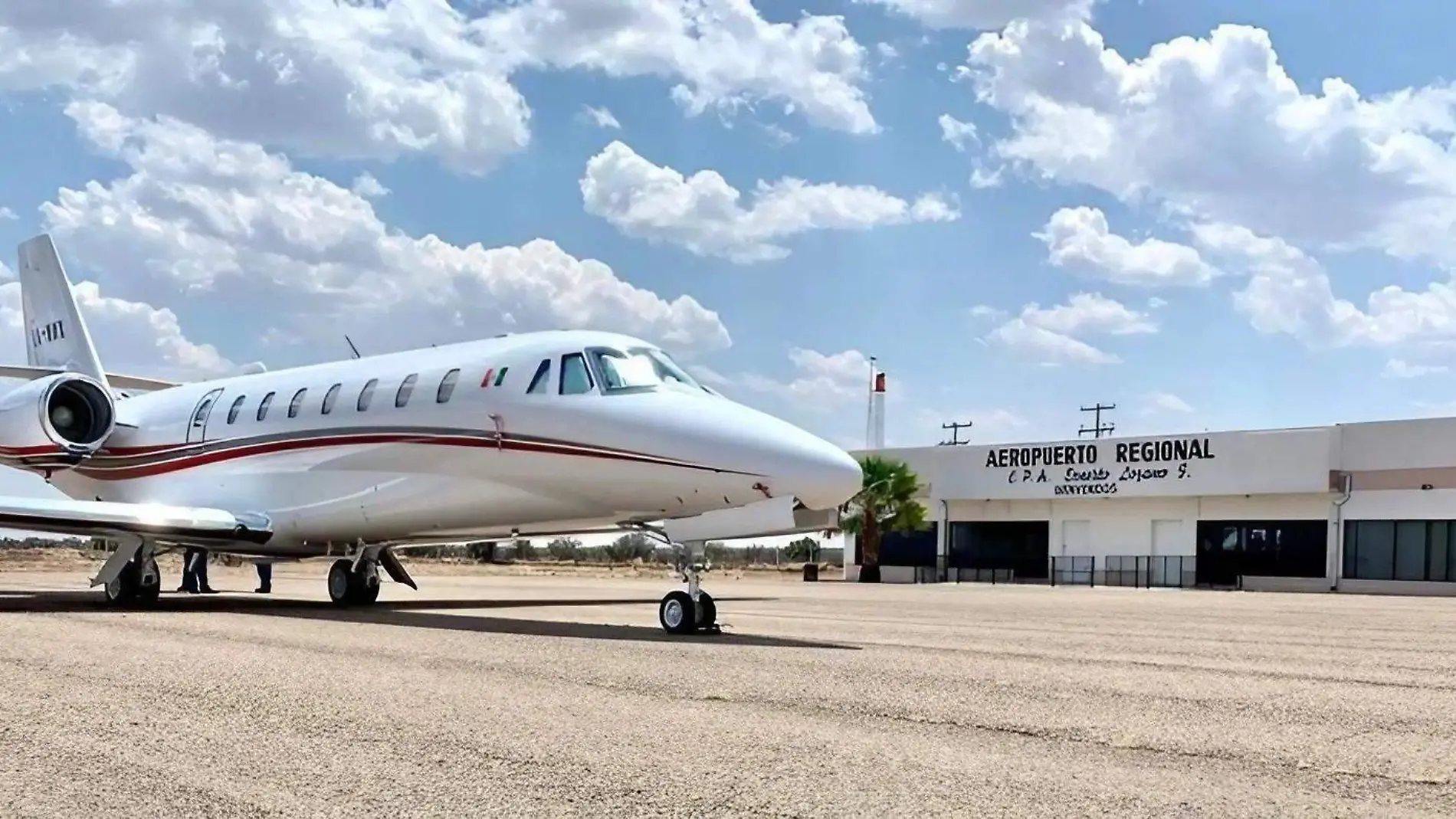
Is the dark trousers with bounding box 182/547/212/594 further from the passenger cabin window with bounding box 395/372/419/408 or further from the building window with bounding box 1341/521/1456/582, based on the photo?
the building window with bounding box 1341/521/1456/582

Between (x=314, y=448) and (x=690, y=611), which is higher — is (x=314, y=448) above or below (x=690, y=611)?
above

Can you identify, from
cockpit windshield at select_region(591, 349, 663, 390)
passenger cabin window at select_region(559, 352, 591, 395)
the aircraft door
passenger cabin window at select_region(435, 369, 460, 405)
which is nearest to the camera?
cockpit windshield at select_region(591, 349, 663, 390)

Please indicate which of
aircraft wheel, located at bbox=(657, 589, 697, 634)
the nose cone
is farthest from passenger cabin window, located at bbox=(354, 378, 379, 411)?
the nose cone

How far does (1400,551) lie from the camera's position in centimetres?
4222

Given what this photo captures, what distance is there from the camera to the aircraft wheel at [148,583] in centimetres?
1827

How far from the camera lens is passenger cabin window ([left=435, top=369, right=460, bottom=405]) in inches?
620

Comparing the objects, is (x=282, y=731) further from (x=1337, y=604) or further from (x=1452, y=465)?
(x=1452, y=465)

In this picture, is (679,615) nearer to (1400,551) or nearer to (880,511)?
(1400,551)

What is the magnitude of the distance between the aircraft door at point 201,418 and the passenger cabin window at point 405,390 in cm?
495

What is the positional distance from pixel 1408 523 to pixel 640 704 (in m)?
40.5

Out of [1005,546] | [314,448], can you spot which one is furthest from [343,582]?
[1005,546]

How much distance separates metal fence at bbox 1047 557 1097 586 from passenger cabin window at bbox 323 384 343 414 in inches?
1401

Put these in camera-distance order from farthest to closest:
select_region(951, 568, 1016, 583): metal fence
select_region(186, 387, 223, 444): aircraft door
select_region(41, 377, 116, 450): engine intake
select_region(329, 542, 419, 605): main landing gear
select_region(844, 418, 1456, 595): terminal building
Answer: select_region(951, 568, 1016, 583): metal fence → select_region(844, 418, 1456, 595): terminal building → select_region(41, 377, 116, 450): engine intake → select_region(186, 387, 223, 444): aircraft door → select_region(329, 542, 419, 605): main landing gear

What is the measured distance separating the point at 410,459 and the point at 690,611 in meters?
4.87
